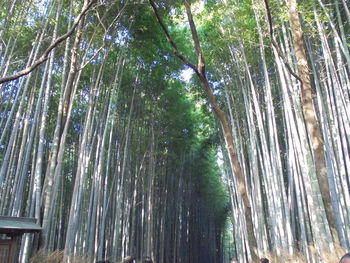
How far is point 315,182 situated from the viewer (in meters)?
3.66

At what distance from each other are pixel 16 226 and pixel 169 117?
6838 mm

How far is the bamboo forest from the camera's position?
12.6 ft

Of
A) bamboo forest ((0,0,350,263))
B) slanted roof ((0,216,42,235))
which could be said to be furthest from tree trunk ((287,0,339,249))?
slanted roof ((0,216,42,235))

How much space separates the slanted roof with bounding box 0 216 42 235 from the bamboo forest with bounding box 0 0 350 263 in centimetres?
3

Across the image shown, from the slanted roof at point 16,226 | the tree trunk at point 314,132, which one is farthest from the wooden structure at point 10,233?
the tree trunk at point 314,132

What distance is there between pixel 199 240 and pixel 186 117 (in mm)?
9909

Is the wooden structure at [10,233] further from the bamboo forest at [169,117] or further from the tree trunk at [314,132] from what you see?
the tree trunk at [314,132]

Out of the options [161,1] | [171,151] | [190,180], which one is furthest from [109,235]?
[161,1]

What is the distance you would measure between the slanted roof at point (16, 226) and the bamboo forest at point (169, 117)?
0.03 meters

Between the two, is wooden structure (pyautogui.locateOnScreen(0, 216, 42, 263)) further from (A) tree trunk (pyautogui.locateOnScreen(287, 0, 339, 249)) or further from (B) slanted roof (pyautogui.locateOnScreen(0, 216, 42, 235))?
(A) tree trunk (pyautogui.locateOnScreen(287, 0, 339, 249))

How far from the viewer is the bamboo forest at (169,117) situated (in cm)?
384

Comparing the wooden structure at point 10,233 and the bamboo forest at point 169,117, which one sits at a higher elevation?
the bamboo forest at point 169,117

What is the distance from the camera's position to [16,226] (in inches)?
127

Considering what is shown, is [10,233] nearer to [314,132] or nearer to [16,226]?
[16,226]
